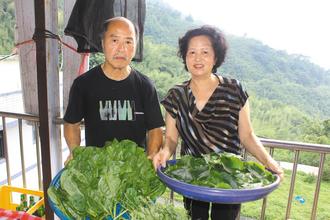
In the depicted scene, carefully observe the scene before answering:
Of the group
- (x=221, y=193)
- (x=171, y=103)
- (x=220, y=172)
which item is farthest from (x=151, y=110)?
(x=221, y=193)

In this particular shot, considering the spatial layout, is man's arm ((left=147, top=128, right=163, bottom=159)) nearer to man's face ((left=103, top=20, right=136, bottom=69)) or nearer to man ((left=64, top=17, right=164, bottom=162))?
man ((left=64, top=17, right=164, bottom=162))

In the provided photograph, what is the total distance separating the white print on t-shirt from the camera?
167 centimetres

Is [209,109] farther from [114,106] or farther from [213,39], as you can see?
[114,106]

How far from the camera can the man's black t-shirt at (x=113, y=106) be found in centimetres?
167

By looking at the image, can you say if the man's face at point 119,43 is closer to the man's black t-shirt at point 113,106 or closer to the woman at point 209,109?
the man's black t-shirt at point 113,106

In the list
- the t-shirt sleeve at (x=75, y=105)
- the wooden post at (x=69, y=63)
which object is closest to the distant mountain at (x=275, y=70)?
the wooden post at (x=69, y=63)

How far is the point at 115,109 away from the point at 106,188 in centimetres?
69

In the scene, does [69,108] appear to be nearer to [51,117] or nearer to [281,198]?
[51,117]

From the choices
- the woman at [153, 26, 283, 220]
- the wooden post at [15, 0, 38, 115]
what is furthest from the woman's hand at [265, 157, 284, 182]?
the wooden post at [15, 0, 38, 115]

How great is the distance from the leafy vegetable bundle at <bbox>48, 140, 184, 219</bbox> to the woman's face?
1.71 ft

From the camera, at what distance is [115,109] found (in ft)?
5.49

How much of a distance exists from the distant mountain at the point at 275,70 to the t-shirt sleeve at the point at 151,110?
0.80 meters

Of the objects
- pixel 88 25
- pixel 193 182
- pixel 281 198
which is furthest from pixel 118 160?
pixel 281 198

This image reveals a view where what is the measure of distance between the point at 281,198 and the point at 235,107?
39.2 ft
